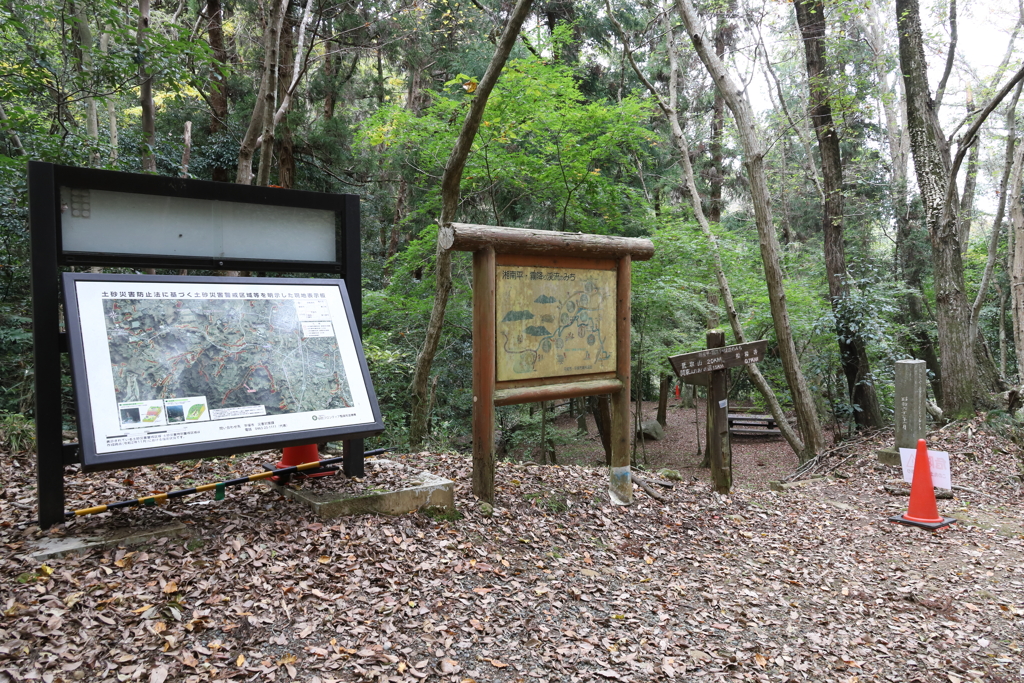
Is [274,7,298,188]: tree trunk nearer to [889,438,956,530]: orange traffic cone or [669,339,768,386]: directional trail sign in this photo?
[669,339,768,386]: directional trail sign

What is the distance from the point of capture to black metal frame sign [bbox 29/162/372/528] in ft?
11.2

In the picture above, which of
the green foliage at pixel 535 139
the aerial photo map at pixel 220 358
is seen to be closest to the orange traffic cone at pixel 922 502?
the aerial photo map at pixel 220 358

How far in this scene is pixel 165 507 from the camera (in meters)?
4.04

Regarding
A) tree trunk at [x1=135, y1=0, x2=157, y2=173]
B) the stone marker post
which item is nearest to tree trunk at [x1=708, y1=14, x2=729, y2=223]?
the stone marker post

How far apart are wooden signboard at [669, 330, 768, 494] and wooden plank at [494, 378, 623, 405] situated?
3.79 ft

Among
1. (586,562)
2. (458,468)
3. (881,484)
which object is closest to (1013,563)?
(881,484)

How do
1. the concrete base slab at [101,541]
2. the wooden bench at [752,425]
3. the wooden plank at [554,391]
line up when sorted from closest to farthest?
1. the concrete base slab at [101,541]
2. the wooden plank at [554,391]
3. the wooden bench at [752,425]

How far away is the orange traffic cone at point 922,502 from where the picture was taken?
617 centimetres

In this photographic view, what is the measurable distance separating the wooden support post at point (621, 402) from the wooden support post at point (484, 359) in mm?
1414

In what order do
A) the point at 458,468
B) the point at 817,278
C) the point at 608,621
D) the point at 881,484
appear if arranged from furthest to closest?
the point at 817,278 → the point at 881,484 → the point at 458,468 → the point at 608,621

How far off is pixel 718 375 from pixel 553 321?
2405mm

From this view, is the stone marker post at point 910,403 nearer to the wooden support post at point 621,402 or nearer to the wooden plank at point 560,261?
the wooden support post at point 621,402

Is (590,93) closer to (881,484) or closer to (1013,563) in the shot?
(881,484)

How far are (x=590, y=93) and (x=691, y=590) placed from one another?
43.1ft
